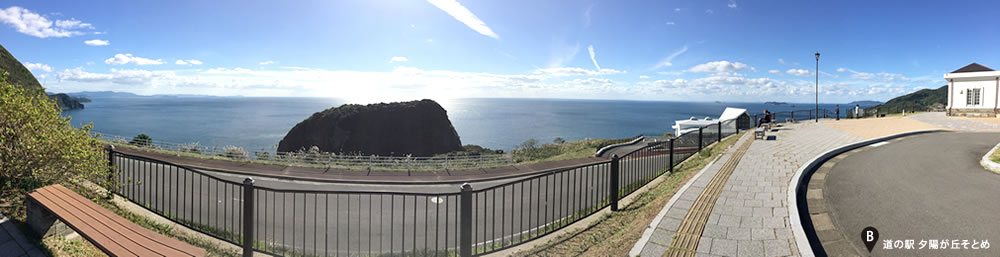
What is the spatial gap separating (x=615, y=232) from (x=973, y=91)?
127 ft

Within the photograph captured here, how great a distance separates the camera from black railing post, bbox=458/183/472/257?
448 cm

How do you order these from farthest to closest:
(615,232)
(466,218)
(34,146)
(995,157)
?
(995,157), (615,232), (34,146), (466,218)

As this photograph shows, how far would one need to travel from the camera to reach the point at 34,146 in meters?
5.45

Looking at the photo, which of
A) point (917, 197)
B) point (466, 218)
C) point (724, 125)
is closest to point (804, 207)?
point (917, 197)

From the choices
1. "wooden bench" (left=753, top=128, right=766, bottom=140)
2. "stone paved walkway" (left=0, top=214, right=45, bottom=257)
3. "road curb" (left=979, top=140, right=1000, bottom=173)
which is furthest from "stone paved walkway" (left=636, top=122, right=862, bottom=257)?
"stone paved walkway" (left=0, top=214, right=45, bottom=257)

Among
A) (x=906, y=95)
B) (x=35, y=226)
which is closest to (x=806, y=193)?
(x=35, y=226)

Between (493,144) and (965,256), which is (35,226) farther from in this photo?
(493,144)

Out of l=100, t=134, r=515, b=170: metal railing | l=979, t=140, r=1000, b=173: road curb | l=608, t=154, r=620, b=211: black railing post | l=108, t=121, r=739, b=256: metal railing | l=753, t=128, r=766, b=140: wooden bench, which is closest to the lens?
l=108, t=121, r=739, b=256: metal railing

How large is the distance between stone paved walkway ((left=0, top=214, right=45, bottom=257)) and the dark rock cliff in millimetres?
40978

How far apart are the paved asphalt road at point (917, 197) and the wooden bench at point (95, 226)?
24.3 ft

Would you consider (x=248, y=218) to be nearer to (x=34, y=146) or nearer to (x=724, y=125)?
(x=34, y=146)

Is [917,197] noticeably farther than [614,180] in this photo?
Yes

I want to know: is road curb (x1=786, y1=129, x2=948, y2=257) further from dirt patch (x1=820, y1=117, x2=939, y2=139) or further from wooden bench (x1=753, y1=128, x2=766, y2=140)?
dirt patch (x1=820, y1=117, x2=939, y2=139)

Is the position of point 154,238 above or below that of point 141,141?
above
